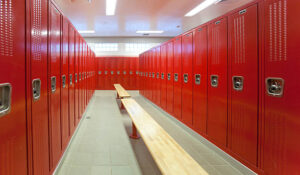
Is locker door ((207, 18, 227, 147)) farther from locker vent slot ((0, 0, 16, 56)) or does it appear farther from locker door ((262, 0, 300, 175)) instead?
locker vent slot ((0, 0, 16, 56))

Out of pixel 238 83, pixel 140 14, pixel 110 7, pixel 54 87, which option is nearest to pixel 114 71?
pixel 140 14

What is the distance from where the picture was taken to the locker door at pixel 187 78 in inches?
138

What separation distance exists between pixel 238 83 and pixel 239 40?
526 mm

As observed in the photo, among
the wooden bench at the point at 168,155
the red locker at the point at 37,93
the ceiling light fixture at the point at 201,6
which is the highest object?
the ceiling light fixture at the point at 201,6

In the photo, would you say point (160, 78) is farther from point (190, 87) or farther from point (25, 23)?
point (25, 23)

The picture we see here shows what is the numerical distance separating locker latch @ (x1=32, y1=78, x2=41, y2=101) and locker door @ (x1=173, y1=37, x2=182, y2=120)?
2.94 meters

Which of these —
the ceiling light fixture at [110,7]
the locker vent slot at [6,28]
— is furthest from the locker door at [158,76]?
the locker vent slot at [6,28]

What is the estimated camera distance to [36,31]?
1445 millimetres

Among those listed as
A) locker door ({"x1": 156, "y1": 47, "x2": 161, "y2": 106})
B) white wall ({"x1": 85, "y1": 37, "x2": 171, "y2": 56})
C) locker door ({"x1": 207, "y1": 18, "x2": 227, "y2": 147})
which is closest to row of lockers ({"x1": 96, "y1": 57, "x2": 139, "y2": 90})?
white wall ({"x1": 85, "y1": 37, "x2": 171, "y2": 56})

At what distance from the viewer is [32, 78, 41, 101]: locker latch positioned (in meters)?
1.42

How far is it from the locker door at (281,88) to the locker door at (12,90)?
6.82ft

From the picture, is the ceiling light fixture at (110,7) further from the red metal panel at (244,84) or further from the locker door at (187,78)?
the red metal panel at (244,84)

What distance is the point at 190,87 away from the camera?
3543mm

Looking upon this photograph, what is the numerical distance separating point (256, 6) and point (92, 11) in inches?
252
